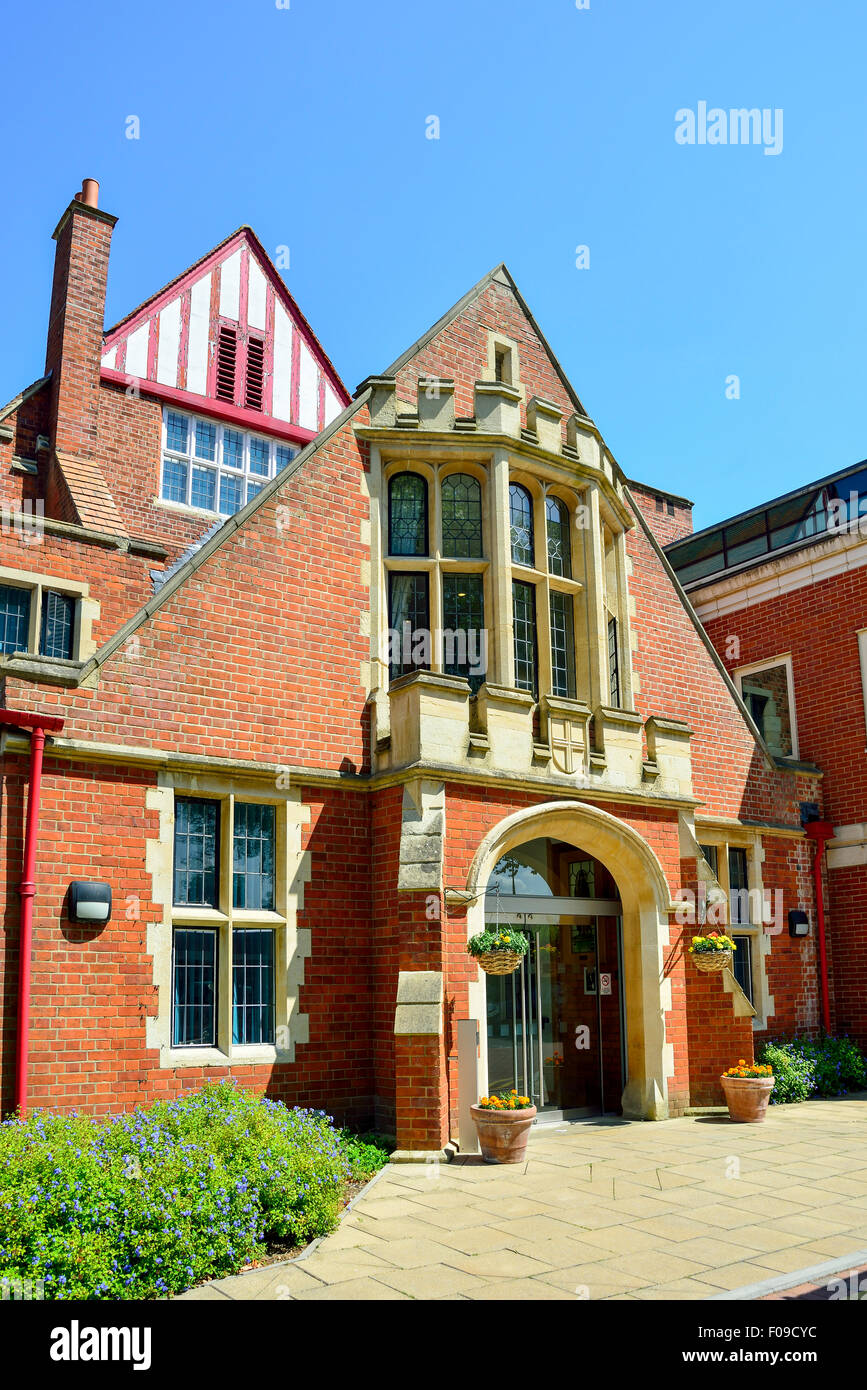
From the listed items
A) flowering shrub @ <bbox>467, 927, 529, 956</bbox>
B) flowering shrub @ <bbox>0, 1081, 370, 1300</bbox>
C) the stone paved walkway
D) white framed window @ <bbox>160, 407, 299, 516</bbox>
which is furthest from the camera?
white framed window @ <bbox>160, 407, 299, 516</bbox>

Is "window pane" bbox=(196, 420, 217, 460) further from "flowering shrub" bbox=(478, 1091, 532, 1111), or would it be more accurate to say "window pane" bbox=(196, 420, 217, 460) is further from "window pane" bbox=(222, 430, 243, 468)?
"flowering shrub" bbox=(478, 1091, 532, 1111)

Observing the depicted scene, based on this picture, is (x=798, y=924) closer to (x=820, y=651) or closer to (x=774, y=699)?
(x=774, y=699)

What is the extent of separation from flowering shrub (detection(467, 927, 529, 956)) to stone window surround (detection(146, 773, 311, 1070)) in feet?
5.96

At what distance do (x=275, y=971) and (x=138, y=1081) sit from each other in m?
1.79

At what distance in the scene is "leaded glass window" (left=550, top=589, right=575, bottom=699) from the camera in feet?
44.7

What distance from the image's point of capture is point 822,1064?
1528 centimetres

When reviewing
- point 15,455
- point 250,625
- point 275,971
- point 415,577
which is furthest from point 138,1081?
point 15,455

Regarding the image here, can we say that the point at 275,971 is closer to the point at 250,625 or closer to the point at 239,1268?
the point at 250,625

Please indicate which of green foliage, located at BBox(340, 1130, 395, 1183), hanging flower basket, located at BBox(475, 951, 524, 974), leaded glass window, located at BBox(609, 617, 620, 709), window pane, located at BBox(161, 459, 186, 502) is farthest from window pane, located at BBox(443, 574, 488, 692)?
window pane, located at BBox(161, 459, 186, 502)

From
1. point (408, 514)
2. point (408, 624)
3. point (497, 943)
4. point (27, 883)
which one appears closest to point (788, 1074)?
point (497, 943)

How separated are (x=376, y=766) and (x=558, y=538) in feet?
13.9

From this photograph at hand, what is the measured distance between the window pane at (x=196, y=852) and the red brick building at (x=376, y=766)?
29 mm

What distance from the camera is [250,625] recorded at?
37.2ft
